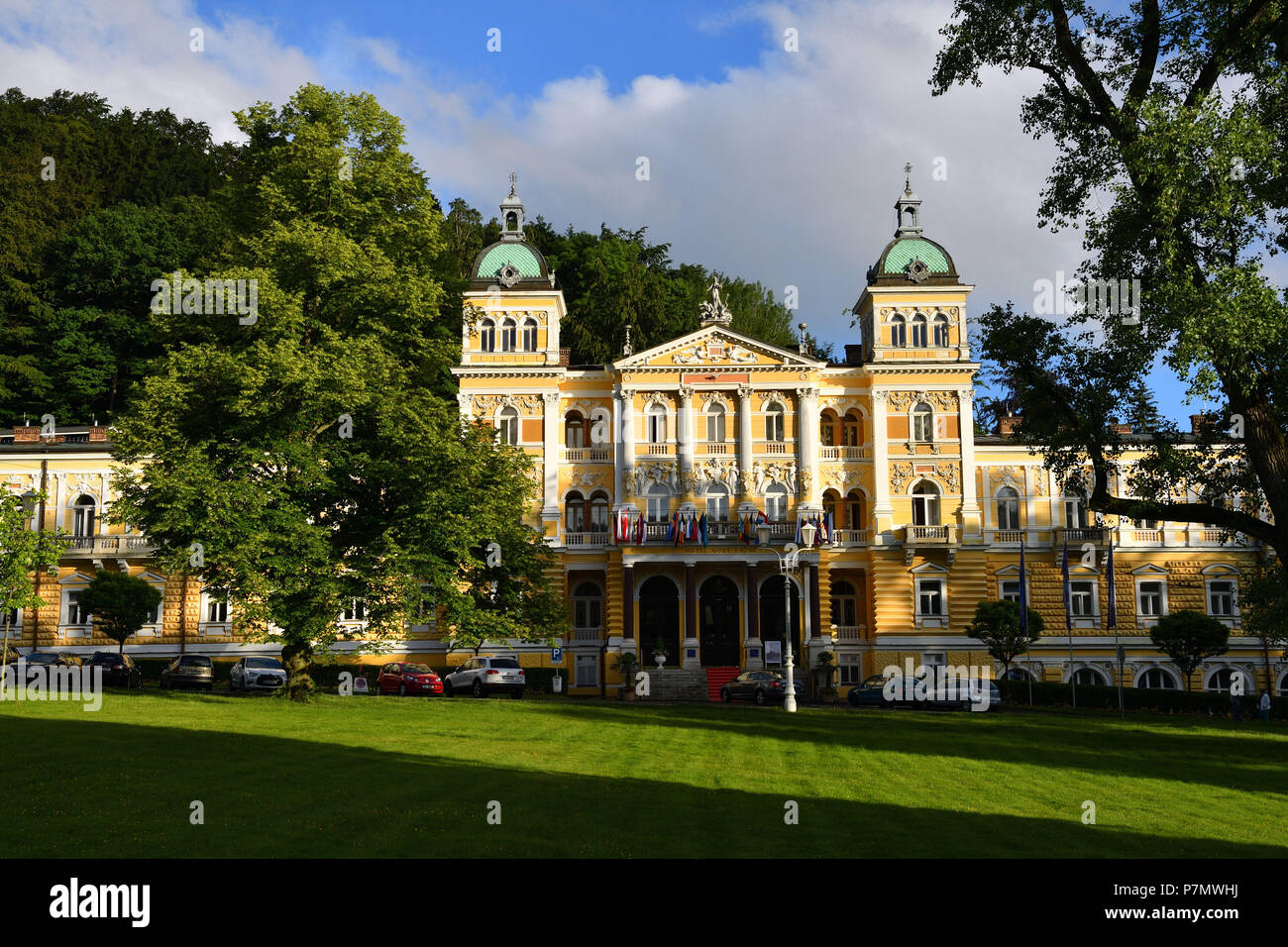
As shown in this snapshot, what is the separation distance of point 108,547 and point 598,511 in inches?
915

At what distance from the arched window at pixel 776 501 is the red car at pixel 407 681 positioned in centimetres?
1773

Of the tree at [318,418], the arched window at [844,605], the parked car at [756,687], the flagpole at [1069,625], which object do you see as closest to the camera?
the tree at [318,418]

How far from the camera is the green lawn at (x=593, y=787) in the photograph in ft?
41.7

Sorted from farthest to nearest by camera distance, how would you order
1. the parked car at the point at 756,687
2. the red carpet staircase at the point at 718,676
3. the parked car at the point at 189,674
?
the red carpet staircase at the point at 718,676, the parked car at the point at 189,674, the parked car at the point at 756,687

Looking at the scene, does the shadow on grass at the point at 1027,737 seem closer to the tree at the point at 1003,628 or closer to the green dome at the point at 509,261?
the tree at the point at 1003,628

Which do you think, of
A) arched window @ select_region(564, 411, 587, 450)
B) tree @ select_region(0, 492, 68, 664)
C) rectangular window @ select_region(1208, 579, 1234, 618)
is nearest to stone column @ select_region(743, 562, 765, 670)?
arched window @ select_region(564, 411, 587, 450)

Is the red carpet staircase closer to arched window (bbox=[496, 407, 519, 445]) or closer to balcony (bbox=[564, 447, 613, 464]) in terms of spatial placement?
balcony (bbox=[564, 447, 613, 464])

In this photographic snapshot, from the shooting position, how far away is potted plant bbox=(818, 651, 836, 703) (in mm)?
49625

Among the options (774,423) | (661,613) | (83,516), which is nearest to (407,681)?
(661,613)

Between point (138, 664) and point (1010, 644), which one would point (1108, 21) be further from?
point (138, 664)

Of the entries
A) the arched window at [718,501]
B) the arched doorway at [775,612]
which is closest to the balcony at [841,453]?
the arched window at [718,501]

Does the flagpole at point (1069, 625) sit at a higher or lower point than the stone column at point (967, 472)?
lower

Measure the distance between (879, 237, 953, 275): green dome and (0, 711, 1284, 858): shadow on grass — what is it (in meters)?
43.5

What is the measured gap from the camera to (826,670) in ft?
168
